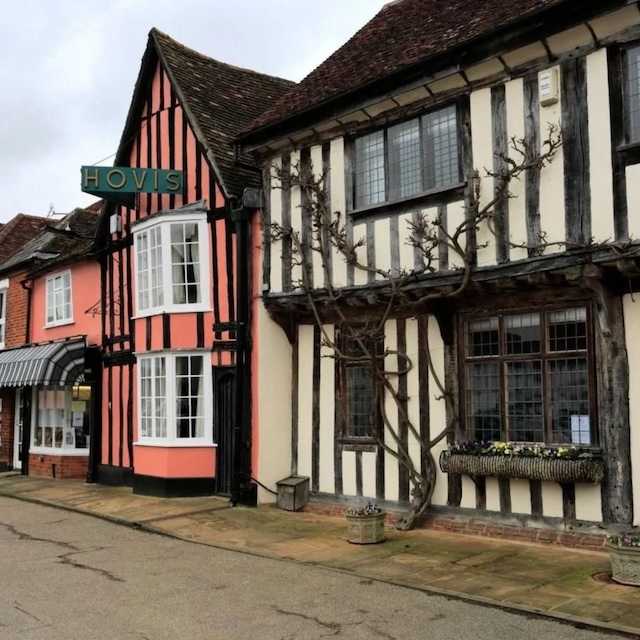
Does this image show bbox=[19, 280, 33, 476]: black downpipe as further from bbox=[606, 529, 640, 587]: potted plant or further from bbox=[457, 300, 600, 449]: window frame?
bbox=[606, 529, 640, 587]: potted plant

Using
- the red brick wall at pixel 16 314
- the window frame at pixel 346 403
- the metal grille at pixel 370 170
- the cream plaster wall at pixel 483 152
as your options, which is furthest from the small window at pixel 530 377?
the red brick wall at pixel 16 314

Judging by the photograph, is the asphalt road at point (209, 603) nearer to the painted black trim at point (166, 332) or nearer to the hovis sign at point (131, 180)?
the painted black trim at point (166, 332)

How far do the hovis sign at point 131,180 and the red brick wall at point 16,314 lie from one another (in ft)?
24.1

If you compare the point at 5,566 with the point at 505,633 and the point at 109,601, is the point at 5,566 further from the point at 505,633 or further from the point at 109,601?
the point at 505,633

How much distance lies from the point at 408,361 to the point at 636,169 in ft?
13.2

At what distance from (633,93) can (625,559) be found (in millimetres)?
4886

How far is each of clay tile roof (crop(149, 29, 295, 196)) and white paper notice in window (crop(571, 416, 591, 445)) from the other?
699 cm

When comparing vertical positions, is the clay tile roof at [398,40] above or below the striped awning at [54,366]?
above

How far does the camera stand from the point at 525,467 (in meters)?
8.94

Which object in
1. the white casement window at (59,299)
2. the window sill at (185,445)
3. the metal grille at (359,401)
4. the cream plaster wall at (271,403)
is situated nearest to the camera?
the metal grille at (359,401)

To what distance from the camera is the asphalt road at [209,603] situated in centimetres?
604

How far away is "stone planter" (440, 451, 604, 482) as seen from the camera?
8438 millimetres

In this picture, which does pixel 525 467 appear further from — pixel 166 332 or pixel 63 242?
pixel 63 242

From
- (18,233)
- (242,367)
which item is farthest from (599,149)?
(18,233)
